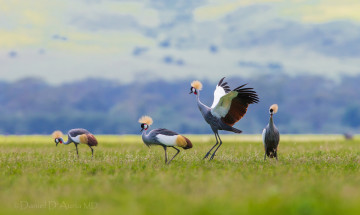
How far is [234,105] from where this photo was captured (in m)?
15.6

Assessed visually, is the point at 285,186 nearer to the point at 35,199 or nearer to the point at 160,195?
the point at 160,195

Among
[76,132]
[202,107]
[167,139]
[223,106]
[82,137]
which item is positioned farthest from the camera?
[76,132]

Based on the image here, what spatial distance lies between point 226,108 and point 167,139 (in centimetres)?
239

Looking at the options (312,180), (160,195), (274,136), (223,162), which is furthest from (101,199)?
(274,136)

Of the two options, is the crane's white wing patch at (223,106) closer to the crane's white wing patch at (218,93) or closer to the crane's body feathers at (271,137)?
the crane's white wing patch at (218,93)

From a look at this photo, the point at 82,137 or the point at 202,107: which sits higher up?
the point at 202,107

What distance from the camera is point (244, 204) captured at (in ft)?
24.3

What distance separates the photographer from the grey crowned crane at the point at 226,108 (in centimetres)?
1528

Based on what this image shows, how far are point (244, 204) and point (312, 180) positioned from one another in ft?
13.9

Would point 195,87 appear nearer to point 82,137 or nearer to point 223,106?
point 223,106

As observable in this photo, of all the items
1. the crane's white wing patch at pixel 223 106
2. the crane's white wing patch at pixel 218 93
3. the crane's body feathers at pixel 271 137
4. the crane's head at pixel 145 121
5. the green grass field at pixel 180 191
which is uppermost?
the crane's white wing patch at pixel 218 93

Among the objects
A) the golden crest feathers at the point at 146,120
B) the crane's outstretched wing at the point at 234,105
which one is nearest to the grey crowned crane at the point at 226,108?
the crane's outstretched wing at the point at 234,105

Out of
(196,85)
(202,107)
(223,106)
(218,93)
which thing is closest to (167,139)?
(202,107)

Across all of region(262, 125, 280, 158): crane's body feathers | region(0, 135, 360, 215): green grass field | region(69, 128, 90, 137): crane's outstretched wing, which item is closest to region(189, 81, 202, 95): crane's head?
region(262, 125, 280, 158): crane's body feathers
